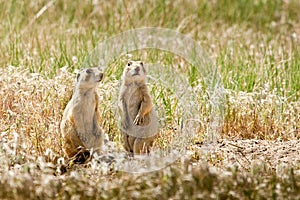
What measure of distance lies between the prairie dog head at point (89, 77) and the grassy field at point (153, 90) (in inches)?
23.4

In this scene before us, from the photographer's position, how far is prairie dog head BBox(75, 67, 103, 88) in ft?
20.8

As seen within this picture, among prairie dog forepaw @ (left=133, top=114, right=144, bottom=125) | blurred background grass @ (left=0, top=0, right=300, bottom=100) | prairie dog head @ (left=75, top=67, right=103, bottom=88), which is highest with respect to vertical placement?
blurred background grass @ (left=0, top=0, right=300, bottom=100)

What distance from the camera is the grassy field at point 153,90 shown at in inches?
203

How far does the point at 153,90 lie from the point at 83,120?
1590mm

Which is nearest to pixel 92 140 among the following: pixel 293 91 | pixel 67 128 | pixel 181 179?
pixel 67 128

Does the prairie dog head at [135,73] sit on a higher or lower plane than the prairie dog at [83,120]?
higher

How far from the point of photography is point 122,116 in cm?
659

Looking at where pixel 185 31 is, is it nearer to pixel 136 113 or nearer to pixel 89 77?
pixel 136 113

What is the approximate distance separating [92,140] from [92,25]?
545 cm

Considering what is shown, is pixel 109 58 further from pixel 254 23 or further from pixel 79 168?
pixel 254 23

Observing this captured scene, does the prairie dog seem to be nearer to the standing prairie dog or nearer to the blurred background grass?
the standing prairie dog

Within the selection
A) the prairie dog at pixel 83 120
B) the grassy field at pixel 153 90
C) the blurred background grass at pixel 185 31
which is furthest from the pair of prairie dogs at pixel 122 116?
the blurred background grass at pixel 185 31

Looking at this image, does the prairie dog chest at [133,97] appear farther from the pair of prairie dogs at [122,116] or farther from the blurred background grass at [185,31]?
the blurred background grass at [185,31]

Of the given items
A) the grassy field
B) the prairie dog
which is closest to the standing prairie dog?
the prairie dog
